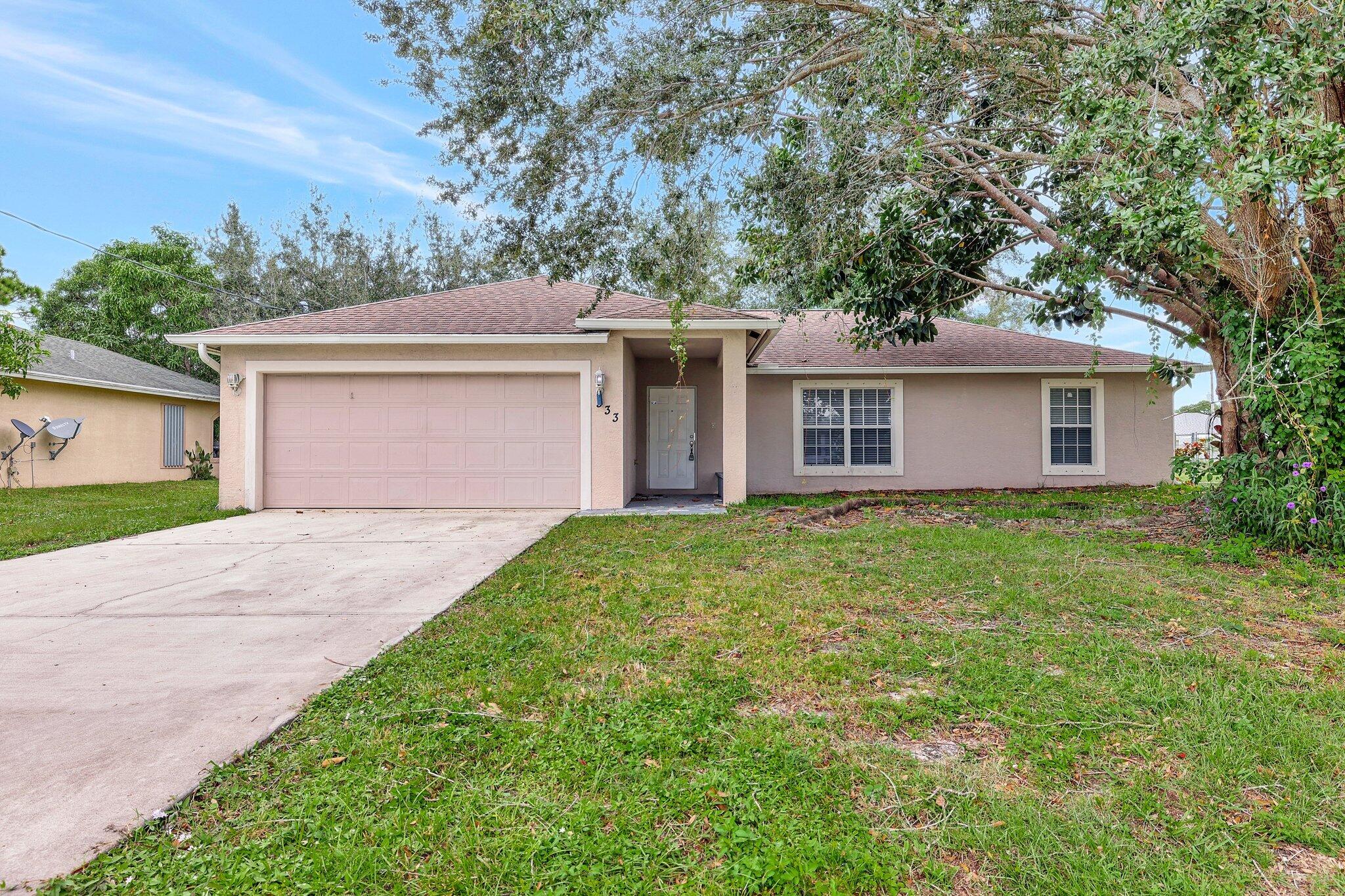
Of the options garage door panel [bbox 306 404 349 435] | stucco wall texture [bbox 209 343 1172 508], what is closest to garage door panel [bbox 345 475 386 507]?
garage door panel [bbox 306 404 349 435]

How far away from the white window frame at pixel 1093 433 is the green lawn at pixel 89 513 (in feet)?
44.2

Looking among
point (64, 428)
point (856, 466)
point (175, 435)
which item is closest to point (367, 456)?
point (856, 466)

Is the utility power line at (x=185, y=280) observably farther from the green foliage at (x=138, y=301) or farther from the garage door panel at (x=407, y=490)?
the garage door panel at (x=407, y=490)

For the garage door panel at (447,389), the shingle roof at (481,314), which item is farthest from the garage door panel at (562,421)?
the garage door panel at (447,389)

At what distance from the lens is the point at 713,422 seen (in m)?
12.3

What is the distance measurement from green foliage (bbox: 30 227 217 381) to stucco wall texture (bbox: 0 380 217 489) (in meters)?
7.52

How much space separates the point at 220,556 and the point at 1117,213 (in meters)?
8.30

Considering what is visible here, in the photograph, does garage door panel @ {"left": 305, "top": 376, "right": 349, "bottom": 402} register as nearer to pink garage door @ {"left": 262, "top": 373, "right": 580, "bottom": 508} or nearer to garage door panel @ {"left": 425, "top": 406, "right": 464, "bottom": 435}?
pink garage door @ {"left": 262, "top": 373, "right": 580, "bottom": 508}

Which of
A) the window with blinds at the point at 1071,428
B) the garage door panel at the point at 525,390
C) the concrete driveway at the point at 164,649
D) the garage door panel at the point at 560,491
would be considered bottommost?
the concrete driveway at the point at 164,649

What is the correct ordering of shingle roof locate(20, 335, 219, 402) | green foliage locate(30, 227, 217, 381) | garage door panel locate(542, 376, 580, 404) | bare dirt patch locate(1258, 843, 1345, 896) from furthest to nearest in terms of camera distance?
1. green foliage locate(30, 227, 217, 381)
2. shingle roof locate(20, 335, 219, 402)
3. garage door panel locate(542, 376, 580, 404)
4. bare dirt patch locate(1258, 843, 1345, 896)

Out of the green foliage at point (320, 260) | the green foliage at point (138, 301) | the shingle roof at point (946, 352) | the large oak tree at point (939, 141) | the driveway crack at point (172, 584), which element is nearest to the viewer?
the driveway crack at point (172, 584)

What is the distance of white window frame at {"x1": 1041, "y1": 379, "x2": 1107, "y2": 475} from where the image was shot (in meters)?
11.7

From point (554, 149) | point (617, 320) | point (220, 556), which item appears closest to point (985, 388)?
point (617, 320)

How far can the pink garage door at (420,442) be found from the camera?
9.92 m
